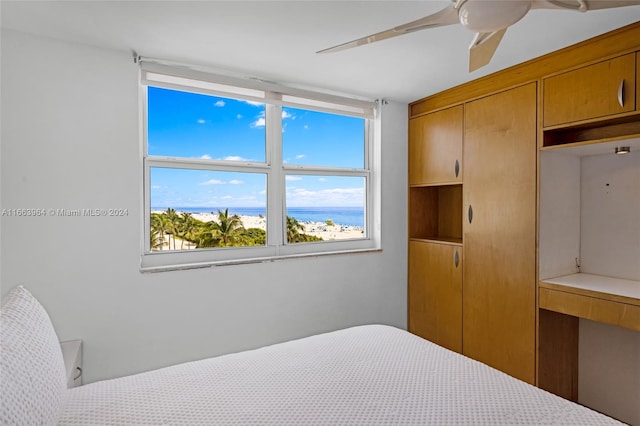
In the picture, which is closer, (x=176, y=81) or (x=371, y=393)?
(x=371, y=393)

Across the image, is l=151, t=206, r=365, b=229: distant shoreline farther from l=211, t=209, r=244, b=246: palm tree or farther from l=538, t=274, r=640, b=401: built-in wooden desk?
l=538, t=274, r=640, b=401: built-in wooden desk

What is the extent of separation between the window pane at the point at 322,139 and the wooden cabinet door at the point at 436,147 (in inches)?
19.0

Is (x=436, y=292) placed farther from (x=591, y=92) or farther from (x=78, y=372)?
(x=78, y=372)

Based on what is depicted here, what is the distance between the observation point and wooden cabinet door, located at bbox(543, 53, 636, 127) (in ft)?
6.46

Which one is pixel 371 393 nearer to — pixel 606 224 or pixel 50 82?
pixel 606 224

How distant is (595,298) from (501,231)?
2.30 ft

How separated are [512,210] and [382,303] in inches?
53.0

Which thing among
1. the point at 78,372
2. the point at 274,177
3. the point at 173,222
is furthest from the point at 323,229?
the point at 78,372

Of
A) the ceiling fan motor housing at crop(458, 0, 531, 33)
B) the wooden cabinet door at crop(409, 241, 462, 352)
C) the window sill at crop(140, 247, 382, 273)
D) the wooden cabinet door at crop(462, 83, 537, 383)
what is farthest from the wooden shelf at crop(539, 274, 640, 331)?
the ceiling fan motor housing at crop(458, 0, 531, 33)

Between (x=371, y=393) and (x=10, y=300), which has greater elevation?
(x=10, y=300)

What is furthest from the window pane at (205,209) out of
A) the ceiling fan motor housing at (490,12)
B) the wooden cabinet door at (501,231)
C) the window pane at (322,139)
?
the ceiling fan motor housing at (490,12)

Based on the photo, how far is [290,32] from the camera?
1.96m

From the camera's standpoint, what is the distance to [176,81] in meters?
2.44

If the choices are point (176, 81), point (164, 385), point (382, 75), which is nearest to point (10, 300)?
point (164, 385)
